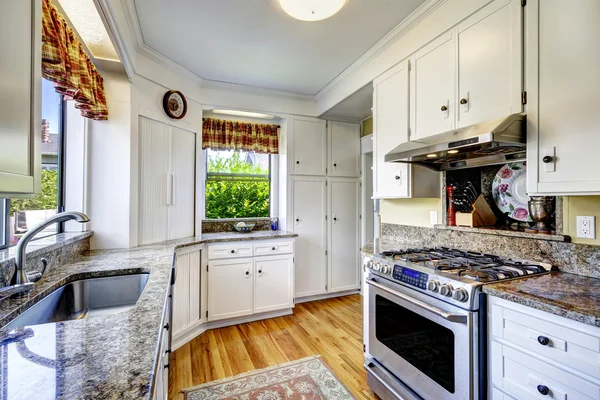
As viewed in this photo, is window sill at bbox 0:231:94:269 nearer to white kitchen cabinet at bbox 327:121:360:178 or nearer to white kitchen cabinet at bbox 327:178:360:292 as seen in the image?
white kitchen cabinet at bbox 327:178:360:292

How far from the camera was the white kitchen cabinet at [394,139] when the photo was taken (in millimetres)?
2143

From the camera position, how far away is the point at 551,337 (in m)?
1.06

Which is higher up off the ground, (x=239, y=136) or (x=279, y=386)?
(x=239, y=136)

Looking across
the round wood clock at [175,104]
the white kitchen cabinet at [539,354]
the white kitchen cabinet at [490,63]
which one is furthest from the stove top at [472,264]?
the round wood clock at [175,104]

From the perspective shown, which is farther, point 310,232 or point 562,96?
point 310,232

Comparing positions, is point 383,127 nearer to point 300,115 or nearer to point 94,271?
point 300,115

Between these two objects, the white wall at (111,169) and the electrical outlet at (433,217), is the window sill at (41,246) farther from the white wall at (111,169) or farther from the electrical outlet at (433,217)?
the electrical outlet at (433,217)

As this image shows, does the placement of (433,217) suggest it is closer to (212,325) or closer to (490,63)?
(490,63)

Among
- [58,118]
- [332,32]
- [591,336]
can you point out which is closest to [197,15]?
[332,32]

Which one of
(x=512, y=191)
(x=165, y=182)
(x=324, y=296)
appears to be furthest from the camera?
(x=324, y=296)

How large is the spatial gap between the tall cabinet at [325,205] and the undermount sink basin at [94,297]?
211 centimetres

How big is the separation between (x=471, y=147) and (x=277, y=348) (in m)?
2.22

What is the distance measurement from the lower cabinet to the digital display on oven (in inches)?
66.9

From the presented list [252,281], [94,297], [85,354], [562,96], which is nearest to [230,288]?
[252,281]
